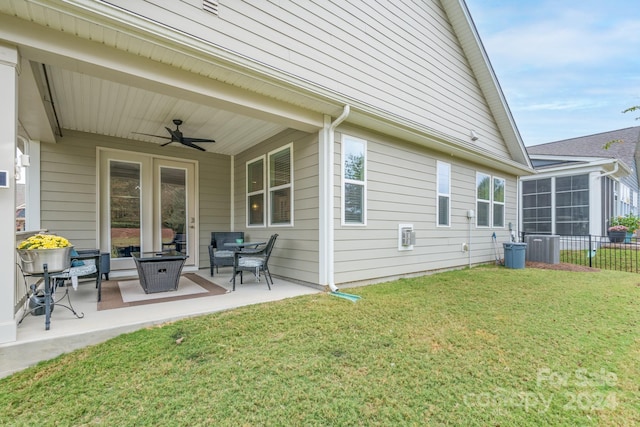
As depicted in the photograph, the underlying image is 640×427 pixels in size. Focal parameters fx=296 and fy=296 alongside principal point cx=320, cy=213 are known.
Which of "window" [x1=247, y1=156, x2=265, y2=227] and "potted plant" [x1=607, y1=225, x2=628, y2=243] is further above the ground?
"window" [x1=247, y1=156, x2=265, y2=227]

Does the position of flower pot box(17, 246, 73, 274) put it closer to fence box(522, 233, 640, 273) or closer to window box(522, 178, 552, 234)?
fence box(522, 233, 640, 273)

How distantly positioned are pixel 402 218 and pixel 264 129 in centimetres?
305

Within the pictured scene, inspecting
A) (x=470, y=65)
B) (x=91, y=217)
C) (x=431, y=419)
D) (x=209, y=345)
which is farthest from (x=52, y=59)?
(x=470, y=65)

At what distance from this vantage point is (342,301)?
395 centimetres

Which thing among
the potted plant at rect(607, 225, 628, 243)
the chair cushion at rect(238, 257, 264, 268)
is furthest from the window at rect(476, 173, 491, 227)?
the potted plant at rect(607, 225, 628, 243)

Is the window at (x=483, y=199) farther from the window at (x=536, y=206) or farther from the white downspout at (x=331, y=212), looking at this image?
the window at (x=536, y=206)

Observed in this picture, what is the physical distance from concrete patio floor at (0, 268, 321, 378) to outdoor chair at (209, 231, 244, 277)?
94 cm

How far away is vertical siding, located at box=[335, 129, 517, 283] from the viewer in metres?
4.88

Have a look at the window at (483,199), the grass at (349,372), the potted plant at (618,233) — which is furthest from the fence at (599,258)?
the grass at (349,372)

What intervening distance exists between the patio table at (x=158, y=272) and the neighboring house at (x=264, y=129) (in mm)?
1674

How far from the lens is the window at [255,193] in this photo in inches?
233

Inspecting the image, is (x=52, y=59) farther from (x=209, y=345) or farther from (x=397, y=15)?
(x=397, y=15)

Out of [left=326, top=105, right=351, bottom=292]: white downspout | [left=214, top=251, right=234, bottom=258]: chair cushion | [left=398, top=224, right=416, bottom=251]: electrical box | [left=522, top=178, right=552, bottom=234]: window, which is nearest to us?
[left=326, top=105, right=351, bottom=292]: white downspout

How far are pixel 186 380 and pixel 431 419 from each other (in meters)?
1.66
